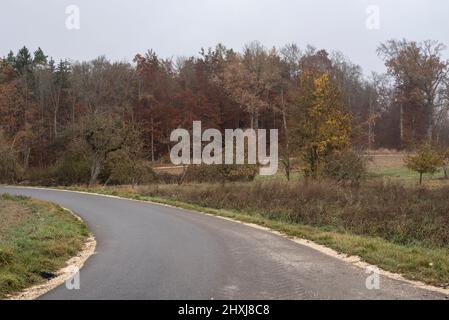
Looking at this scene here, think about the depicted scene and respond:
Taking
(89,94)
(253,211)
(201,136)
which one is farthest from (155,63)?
(253,211)

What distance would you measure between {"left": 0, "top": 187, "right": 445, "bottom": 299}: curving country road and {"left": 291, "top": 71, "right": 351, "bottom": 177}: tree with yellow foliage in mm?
19921

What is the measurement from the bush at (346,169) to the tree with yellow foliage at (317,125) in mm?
2402

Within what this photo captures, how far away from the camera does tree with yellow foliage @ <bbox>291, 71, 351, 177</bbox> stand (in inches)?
1480

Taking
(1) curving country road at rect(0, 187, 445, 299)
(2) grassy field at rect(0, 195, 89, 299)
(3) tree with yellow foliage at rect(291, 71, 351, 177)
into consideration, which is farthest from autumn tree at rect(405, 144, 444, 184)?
(2) grassy field at rect(0, 195, 89, 299)

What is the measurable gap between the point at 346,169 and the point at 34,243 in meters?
23.0

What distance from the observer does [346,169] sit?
32.8 meters

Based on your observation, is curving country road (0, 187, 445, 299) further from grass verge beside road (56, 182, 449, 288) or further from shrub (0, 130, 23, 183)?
shrub (0, 130, 23, 183)

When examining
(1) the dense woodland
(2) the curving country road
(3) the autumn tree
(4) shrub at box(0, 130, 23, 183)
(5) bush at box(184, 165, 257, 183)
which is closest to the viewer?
(2) the curving country road

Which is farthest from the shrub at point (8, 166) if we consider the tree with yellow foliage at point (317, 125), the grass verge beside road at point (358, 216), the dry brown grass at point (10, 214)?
the tree with yellow foliage at point (317, 125)

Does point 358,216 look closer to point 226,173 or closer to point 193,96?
point 226,173

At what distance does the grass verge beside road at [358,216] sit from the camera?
12472 mm

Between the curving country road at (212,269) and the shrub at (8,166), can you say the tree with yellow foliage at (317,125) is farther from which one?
the shrub at (8,166)

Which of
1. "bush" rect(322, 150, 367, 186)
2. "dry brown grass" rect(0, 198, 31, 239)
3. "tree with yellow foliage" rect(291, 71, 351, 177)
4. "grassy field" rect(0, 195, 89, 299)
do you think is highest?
"tree with yellow foliage" rect(291, 71, 351, 177)

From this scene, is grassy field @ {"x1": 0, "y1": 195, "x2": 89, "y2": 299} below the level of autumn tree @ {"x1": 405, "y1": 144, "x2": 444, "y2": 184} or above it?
below
